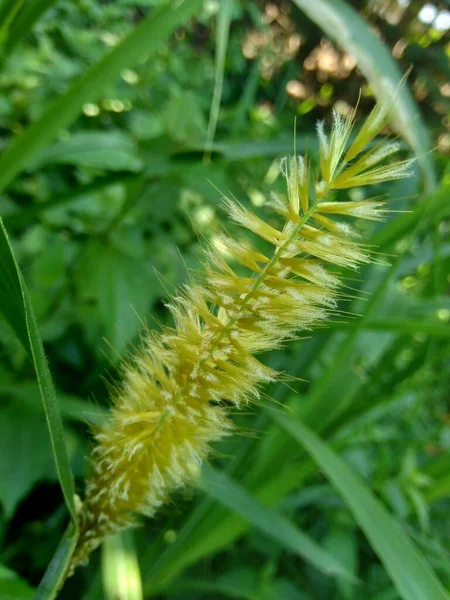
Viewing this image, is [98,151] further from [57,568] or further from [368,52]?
[57,568]

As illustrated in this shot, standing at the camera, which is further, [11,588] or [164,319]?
[164,319]

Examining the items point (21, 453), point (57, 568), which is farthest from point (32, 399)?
point (57, 568)

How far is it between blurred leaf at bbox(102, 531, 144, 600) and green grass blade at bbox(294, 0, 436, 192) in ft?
1.65

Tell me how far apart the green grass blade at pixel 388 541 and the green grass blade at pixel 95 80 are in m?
0.41

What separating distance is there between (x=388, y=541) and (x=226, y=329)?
35cm

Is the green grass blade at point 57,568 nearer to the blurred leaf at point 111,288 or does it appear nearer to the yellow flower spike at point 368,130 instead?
the yellow flower spike at point 368,130

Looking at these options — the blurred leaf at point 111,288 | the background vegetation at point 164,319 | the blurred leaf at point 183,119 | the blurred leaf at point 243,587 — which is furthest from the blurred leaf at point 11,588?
the blurred leaf at point 183,119

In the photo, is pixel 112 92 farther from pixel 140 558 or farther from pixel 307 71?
pixel 307 71

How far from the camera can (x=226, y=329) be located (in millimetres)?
281

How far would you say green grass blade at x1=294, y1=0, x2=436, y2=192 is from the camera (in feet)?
2.28

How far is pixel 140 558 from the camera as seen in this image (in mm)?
952

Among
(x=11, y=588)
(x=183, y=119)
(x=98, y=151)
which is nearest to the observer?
(x=11, y=588)

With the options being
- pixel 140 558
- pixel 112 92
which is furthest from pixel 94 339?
pixel 112 92

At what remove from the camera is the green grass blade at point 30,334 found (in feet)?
0.93
